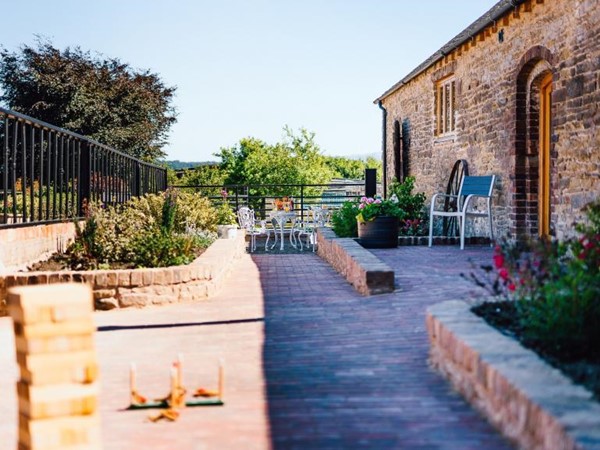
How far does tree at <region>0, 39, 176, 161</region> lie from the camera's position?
93.1 feet

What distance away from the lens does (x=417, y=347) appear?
5215 millimetres

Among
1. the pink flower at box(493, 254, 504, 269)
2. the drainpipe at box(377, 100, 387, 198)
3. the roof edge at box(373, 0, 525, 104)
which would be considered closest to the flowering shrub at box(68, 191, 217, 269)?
the pink flower at box(493, 254, 504, 269)

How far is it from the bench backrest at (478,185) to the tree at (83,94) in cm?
1905

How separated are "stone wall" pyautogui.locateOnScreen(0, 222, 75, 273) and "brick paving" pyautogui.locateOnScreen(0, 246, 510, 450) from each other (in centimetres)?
119

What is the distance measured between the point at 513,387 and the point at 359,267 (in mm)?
4653

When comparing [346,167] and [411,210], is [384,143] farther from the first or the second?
[346,167]

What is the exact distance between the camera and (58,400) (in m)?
2.74

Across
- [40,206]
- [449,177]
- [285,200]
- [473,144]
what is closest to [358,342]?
[40,206]

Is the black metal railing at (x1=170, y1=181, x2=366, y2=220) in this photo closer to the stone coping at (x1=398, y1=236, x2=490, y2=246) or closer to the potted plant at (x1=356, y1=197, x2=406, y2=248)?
the stone coping at (x1=398, y1=236, x2=490, y2=246)

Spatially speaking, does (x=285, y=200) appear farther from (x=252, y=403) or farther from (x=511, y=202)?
(x=252, y=403)

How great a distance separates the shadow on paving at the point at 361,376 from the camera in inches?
140

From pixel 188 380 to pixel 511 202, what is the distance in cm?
728

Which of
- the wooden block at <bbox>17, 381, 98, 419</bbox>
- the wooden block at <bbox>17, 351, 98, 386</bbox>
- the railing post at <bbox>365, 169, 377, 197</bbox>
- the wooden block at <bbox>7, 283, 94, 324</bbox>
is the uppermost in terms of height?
the railing post at <bbox>365, 169, 377, 197</bbox>

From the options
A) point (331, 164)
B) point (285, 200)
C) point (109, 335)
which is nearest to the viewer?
point (109, 335)
